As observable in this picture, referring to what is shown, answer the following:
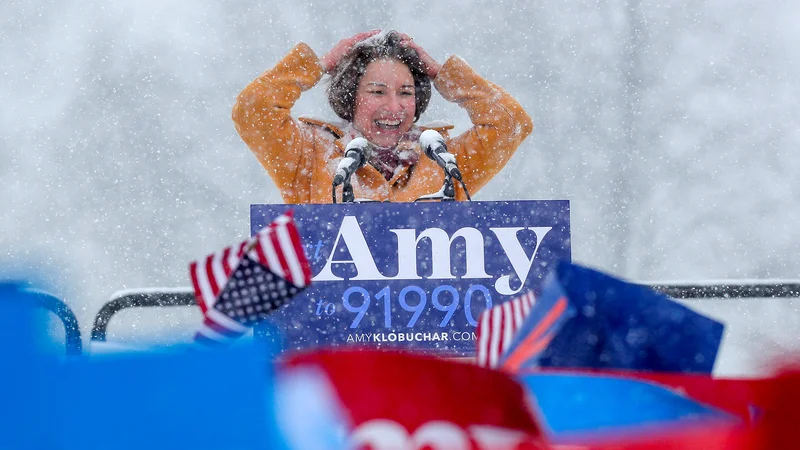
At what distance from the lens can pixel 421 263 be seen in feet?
6.42

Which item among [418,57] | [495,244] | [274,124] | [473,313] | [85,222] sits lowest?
[85,222]

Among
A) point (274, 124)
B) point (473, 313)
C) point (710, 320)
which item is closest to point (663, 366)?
point (710, 320)

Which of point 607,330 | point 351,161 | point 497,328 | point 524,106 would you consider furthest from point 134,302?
point 524,106

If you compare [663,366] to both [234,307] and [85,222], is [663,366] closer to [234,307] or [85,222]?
[234,307]

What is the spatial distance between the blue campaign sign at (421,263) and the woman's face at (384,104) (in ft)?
3.57

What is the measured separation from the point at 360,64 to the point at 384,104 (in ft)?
0.64

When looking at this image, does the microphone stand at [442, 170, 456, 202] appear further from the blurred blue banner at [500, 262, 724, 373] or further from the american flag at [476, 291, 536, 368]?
the blurred blue banner at [500, 262, 724, 373]

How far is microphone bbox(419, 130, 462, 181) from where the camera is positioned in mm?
2260

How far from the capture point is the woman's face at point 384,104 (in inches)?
119

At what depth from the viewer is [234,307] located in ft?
1.99

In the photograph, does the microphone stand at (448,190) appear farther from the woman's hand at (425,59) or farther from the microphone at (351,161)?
the woman's hand at (425,59)

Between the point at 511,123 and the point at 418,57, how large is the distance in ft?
1.40

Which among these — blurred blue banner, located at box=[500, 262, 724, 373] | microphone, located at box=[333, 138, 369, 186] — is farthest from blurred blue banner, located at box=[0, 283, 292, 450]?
microphone, located at box=[333, 138, 369, 186]

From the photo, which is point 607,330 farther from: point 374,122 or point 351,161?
point 374,122
